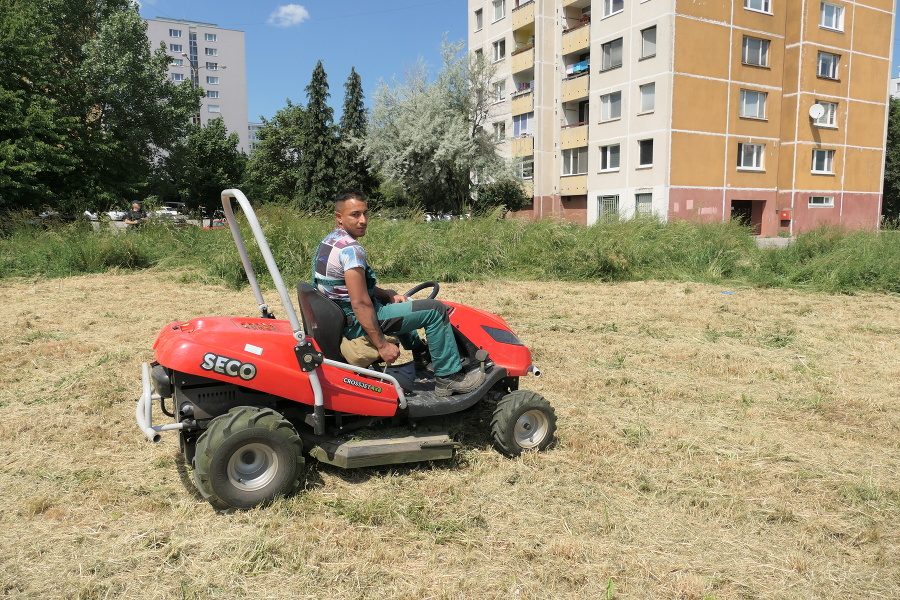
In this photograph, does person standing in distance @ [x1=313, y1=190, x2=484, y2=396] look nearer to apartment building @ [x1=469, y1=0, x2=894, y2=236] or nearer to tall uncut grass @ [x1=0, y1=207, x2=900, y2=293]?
tall uncut grass @ [x1=0, y1=207, x2=900, y2=293]

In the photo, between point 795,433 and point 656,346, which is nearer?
point 795,433

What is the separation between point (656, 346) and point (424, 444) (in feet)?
13.8

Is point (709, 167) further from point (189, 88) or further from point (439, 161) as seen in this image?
point (189, 88)

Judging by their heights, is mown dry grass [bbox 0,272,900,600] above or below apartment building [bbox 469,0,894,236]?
below

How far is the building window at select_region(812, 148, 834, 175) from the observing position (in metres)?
30.4

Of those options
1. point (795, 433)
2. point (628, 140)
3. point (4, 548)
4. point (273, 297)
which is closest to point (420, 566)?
point (4, 548)

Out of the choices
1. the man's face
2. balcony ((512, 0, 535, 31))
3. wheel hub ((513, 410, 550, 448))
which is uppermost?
balcony ((512, 0, 535, 31))

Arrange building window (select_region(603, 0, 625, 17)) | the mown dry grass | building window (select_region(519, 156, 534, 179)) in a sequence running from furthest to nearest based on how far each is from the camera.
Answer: building window (select_region(519, 156, 534, 179)) → building window (select_region(603, 0, 625, 17)) → the mown dry grass

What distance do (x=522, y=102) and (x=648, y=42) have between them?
30.5 ft

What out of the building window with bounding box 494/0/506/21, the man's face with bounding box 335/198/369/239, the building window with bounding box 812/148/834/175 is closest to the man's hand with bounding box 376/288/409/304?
the man's face with bounding box 335/198/369/239

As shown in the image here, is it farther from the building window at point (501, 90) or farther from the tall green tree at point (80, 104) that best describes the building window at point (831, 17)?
the tall green tree at point (80, 104)

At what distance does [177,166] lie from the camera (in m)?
32.0

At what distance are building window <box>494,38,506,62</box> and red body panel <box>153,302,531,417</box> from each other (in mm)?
37937

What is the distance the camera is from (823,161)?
101 feet
